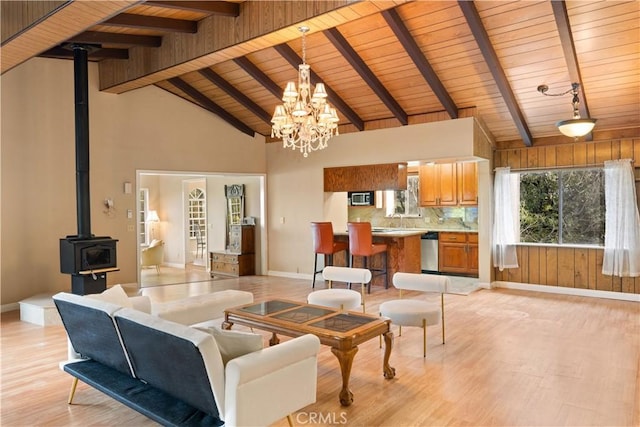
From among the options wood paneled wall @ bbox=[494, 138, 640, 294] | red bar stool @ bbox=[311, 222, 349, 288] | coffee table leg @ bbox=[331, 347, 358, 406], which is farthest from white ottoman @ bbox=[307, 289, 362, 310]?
wood paneled wall @ bbox=[494, 138, 640, 294]

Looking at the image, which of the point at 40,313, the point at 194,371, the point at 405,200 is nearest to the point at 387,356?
the point at 194,371

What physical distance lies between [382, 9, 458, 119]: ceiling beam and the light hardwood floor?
9.73 feet

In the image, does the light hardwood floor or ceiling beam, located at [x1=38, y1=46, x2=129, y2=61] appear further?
ceiling beam, located at [x1=38, y1=46, x2=129, y2=61]

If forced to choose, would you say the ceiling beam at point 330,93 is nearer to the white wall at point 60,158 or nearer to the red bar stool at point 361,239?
A: the red bar stool at point 361,239

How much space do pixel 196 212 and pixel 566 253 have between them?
315 inches

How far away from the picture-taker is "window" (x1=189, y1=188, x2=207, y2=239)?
10.8 m

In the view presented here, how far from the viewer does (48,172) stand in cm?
642

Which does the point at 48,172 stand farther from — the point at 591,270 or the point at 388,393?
the point at 591,270

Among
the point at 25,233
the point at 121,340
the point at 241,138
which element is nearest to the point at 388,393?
the point at 121,340

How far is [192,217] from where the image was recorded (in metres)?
10.8

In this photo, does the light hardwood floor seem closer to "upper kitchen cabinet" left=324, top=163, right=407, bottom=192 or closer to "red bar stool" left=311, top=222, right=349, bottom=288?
"red bar stool" left=311, top=222, right=349, bottom=288

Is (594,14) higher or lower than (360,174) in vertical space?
higher

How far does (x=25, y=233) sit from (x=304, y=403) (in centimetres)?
551

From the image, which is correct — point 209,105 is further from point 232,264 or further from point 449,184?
point 449,184
